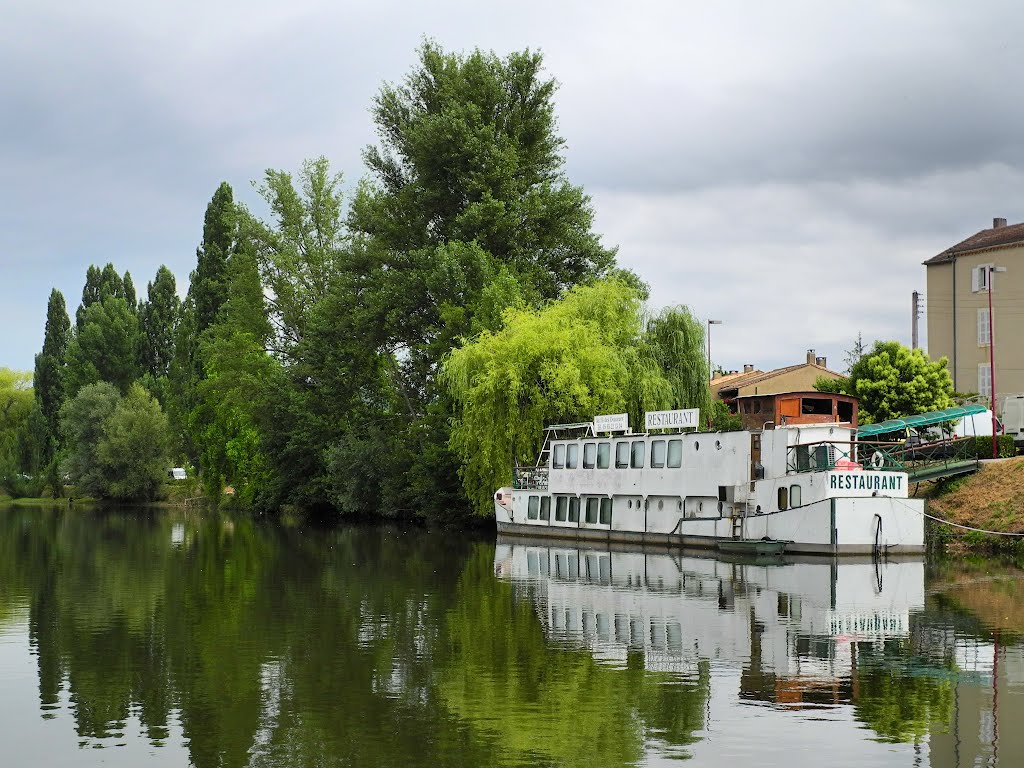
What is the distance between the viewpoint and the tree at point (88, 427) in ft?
353

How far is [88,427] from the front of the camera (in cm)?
10750

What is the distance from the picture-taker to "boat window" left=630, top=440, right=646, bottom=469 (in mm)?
51375

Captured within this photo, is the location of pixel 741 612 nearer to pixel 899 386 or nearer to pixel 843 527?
pixel 843 527

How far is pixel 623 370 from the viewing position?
5797 cm

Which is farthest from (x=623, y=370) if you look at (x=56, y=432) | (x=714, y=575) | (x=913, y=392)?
(x=56, y=432)

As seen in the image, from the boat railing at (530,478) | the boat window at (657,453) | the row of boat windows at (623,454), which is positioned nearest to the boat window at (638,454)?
the row of boat windows at (623,454)

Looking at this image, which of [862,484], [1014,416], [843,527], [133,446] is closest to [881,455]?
[862,484]

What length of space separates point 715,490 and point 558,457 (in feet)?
34.1

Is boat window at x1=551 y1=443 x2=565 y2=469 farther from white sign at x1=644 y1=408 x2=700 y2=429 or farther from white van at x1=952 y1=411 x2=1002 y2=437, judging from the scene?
white van at x1=952 y1=411 x2=1002 y2=437

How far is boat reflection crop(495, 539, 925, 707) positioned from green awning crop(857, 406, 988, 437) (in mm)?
10180

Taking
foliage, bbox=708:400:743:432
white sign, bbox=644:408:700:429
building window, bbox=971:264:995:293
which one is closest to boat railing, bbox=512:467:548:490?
white sign, bbox=644:408:700:429

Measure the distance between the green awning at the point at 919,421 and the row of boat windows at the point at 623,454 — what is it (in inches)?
309

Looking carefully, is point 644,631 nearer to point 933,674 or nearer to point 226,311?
point 933,674

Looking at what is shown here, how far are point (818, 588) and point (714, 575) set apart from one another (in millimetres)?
4979
